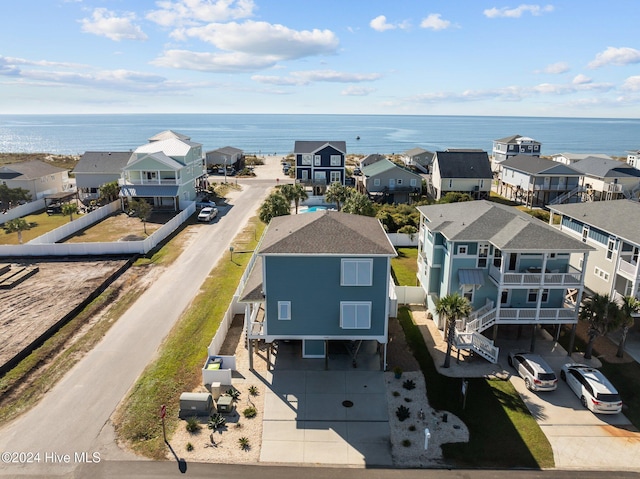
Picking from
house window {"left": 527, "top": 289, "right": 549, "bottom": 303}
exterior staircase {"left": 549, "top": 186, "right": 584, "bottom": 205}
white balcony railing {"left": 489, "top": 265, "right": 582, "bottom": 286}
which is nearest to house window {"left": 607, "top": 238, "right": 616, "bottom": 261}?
white balcony railing {"left": 489, "top": 265, "right": 582, "bottom": 286}

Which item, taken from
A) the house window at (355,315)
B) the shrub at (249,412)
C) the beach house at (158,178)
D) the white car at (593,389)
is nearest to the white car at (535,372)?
the white car at (593,389)

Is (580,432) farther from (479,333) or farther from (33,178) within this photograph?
(33,178)

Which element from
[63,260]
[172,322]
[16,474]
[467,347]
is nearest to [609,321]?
[467,347]

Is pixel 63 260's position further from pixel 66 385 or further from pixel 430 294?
pixel 430 294

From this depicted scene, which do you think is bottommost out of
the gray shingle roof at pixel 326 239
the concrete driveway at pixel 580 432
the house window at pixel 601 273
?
the concrete driveway at pixel 580 432

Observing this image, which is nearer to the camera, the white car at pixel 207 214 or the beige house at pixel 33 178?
the white car at pixel 207 214

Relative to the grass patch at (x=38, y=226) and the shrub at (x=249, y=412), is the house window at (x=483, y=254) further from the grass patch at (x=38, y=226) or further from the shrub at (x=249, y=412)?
the grass patch at (x=38, y=226)
